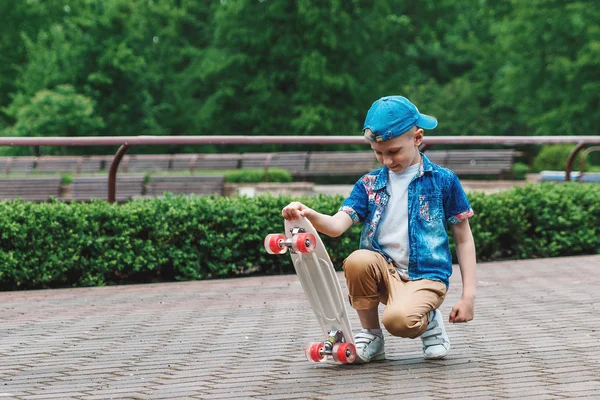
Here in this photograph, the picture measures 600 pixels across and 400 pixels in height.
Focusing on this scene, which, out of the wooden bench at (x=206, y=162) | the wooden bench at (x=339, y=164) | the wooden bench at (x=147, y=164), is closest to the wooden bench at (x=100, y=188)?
the wooden bench at (x=206, y=162)

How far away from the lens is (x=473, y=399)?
3615mm

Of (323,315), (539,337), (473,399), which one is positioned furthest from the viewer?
(539,337)

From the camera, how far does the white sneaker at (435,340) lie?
173 inches

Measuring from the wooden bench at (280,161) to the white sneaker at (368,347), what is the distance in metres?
20.3

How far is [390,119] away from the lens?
13.6ft

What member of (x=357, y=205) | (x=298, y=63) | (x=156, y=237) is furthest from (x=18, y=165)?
(x=357, y=205)

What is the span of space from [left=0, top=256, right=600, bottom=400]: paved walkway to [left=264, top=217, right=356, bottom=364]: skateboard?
0.10m

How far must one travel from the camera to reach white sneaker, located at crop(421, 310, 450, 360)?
14.4 feet

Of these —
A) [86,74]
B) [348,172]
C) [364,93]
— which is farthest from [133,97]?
[348,172]

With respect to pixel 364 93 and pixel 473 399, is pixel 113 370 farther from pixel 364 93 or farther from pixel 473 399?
pixel 364 93

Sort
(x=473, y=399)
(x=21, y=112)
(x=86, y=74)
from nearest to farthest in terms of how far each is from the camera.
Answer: (x=473, y=399), (x=21, y=112), (x=86, y=74)

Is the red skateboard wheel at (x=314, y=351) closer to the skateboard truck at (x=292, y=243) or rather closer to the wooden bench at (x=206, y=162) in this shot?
the skateboard truck at (x=292, y=243)

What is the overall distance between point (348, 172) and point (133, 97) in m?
12.0

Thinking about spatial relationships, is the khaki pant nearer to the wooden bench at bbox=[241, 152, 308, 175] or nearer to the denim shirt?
the denim shirt
